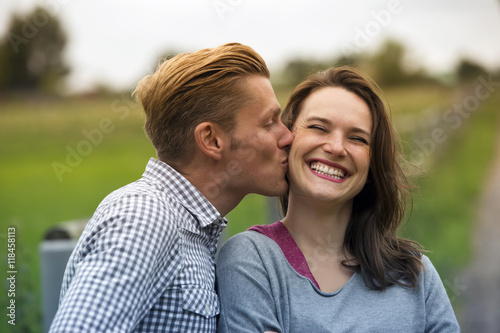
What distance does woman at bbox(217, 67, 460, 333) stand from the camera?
6.72 feet

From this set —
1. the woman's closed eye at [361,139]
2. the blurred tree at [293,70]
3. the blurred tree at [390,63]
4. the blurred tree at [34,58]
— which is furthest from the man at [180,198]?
the blurred tree at [390,63]

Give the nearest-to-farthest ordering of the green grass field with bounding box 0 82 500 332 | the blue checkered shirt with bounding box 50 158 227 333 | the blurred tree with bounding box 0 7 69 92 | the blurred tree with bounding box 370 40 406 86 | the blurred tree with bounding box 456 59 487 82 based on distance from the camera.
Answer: the blue checkered shirt with bounding box 50 158 227 333 < the green grass field with bounding box 0 82 500 332 < the blurred tree with bounding box 0 7 69 92 < the blurred tree with bounding box 370 40 406 86 < the blurred tree with bounding box 456 59 487 82

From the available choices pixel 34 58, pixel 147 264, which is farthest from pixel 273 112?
pixel 34 58

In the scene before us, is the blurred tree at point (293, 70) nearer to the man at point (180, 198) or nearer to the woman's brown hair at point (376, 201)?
the woman's brown hair at point (376, 201)

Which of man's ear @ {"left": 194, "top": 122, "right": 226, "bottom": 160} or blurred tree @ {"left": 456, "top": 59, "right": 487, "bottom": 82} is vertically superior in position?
man's ear @ {"left": 194, "top": 122, "right": 226, "bottom": 160}

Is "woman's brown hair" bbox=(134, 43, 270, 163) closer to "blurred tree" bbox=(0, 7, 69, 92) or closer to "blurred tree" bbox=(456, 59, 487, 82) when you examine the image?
"blurred tree" bbox=(0, 7, 69, 92)

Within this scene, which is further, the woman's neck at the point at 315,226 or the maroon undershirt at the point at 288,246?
the woman's neck at the point at 315,226

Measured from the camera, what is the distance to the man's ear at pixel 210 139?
217cm

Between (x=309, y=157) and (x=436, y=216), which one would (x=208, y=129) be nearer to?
(x=309, y=157)

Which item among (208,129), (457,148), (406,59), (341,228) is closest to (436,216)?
(457,148)

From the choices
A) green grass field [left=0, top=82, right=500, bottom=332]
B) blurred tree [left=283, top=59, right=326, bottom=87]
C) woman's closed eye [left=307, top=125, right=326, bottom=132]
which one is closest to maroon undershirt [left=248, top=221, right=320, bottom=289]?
woman's closed eye [left=307, top=125, right=326, bottom=132]

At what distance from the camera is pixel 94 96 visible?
10.0 m

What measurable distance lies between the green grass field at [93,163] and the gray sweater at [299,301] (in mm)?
4681

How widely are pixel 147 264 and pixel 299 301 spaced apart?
67cm
